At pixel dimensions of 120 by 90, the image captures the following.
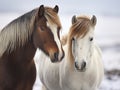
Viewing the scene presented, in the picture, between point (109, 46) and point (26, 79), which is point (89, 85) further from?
point (109, 46)

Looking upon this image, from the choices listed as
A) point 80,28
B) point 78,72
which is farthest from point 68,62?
point 80,28

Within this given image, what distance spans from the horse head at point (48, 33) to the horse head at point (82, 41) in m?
0.18

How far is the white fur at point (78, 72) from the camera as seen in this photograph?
4.99ft

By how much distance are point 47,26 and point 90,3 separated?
2.41 ft

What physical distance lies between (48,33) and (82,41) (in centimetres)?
24

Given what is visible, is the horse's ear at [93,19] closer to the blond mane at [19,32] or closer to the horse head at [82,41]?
the horse head at [82,41]

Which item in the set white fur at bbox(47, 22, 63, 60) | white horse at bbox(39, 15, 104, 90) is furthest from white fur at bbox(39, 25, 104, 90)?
white fur at bbox(47, 22, 63, 60)

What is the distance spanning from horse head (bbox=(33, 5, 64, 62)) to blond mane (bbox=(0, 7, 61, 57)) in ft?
0.05

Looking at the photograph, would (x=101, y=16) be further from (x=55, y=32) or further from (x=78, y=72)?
(x=55, y=32)

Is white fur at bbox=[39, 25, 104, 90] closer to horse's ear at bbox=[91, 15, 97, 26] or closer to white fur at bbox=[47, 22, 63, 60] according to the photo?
horse's ear at bbox=[91, 15, 97, 26]

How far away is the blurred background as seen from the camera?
195 centimetres

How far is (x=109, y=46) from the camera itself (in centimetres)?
210

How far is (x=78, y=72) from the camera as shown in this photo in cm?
163

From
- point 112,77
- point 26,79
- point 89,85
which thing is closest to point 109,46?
point 112,77
